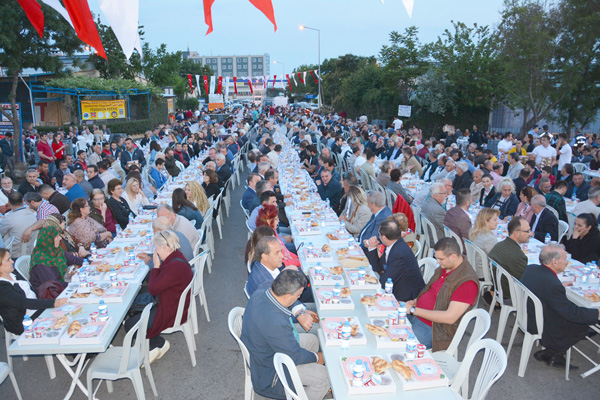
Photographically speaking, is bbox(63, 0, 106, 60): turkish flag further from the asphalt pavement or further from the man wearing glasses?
the man wearing glasses

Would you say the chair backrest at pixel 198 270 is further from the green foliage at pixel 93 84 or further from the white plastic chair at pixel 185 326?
the green foliage at pixel 93 84

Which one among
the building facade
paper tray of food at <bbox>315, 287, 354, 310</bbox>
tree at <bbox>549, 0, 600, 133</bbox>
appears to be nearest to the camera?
paper tray of food at <bbox>315, 287, 354, 310</bbox>

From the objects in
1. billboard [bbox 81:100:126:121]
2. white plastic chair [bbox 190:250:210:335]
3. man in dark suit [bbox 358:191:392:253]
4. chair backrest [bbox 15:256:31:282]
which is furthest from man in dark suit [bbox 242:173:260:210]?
billboard [bbox 81:100:126:121]

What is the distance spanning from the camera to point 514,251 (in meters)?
4.99

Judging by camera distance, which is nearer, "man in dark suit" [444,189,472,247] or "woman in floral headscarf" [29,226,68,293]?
"woman in floral headscarf" [29,226,68,293]

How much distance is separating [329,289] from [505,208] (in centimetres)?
445

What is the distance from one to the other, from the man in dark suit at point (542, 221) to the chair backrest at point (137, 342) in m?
5.47

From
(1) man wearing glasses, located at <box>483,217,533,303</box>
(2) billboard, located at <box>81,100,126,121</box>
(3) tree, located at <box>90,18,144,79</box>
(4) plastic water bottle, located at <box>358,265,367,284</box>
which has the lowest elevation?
(4) plastic water bottle, located at <box>358,265,367,284</box>

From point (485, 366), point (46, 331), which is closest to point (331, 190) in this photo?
point (485, 366)

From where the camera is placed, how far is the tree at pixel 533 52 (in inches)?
685

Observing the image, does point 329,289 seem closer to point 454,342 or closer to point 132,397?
point 454,342

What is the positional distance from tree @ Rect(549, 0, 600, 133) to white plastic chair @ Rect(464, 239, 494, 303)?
50.5 ft

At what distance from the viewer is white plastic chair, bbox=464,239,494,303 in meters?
5.45

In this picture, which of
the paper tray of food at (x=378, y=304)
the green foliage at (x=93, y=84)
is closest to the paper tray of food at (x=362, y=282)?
the paper tray of food at (x=378, y=304)
